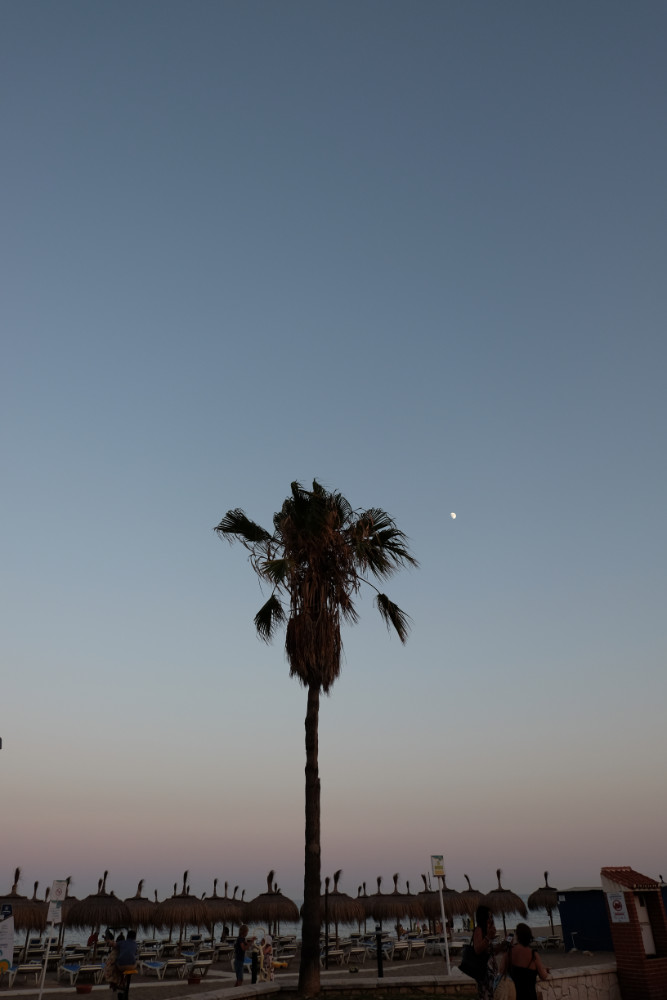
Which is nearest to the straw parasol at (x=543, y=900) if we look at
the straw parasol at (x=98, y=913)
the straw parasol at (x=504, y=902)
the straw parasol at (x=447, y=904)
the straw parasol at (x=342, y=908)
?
the straw parasol at (x=504, y=902)

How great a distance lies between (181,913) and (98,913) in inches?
138

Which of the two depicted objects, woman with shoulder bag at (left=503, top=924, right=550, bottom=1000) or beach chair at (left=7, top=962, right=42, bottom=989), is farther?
beach chair at (left=7, top=962, right=42, bottom=989)

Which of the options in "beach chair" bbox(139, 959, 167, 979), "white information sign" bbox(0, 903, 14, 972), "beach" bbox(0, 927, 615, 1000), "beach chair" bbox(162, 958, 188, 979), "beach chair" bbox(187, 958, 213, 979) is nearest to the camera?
"beach" bbox(0, 927, 615, 1000)

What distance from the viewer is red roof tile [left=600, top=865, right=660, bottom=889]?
52.2 feet

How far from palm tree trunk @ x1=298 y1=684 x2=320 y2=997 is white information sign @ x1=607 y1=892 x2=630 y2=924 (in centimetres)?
616

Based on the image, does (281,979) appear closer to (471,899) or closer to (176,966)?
(176,966)

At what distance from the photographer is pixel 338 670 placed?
17828 millimetres

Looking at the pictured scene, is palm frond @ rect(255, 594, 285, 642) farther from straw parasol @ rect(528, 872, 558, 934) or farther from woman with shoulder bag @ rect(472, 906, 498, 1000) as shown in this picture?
straw parasol @ rect(528, 872, 558, 934)

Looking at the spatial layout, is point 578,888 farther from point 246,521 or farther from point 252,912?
point 246,521

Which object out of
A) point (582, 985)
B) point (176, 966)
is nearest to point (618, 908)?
point (582, 985)

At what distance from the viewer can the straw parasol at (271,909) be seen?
34750 millimetres

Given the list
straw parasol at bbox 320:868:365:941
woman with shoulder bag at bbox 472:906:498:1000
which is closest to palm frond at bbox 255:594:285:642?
woman with shoulder bag at bbox 472:906:498:1000

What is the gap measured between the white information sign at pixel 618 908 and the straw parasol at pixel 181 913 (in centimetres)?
2306

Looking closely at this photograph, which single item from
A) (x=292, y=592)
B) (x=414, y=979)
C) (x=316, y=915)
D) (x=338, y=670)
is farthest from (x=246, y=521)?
(x=414, y=979)
